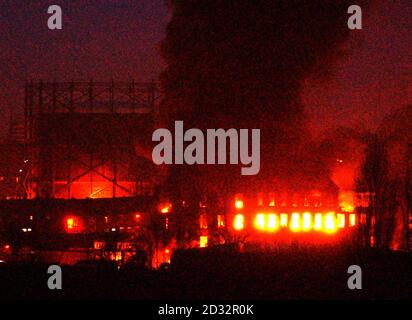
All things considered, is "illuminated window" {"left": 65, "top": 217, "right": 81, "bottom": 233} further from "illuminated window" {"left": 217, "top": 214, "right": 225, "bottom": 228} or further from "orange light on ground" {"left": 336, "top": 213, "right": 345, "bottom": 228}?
"orange light on ground" {"left": 336, "top": 213, "right": 345, "bottom": 228}

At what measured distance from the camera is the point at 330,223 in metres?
12.7

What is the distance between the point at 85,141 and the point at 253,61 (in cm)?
983

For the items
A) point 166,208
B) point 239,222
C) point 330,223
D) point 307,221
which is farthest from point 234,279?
point 166,208

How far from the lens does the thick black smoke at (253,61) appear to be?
13.5 m

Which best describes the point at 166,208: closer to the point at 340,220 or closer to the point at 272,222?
the point at 272,222

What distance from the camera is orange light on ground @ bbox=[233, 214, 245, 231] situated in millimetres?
12570

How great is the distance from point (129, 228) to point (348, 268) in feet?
25.1

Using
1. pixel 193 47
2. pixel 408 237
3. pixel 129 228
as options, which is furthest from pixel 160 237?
pixel 408 237

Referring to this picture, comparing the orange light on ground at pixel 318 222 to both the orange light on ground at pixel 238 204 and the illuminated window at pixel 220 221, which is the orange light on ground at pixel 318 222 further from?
the illuminated window at pixel 220 221

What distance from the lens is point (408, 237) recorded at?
1261 cm

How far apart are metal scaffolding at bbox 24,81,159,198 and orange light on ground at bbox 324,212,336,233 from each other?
27.2 feet

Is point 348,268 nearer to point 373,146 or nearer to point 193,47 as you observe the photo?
point 373,146

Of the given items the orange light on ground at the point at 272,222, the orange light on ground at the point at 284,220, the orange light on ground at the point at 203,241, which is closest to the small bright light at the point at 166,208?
the orange light on ground at the point at 203,241

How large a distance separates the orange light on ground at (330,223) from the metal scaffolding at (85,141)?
8.28m
